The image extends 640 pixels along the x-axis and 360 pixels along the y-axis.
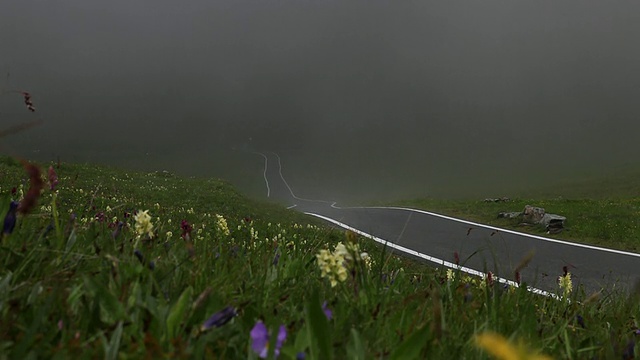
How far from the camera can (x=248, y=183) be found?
10700 centimetres

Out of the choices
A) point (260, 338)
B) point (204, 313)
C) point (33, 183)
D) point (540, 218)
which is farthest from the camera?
point (540, 218)

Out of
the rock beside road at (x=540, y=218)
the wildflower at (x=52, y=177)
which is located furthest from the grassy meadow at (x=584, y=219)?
the wildflower at (x=52, y=177)

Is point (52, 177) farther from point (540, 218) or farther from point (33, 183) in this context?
point (540, 218)

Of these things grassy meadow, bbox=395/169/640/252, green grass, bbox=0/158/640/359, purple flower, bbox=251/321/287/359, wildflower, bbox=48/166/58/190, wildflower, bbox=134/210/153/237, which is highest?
wildflower, bbox=48/166/58/190

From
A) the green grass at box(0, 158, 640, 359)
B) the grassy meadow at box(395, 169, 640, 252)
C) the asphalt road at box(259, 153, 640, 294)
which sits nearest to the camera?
the green grass at box(0, 158, 640, 359)

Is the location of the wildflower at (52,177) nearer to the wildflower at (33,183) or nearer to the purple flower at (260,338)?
the wildflower at (33,183)

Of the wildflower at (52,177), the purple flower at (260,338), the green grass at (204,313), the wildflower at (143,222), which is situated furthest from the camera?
the wildflower at (143,222)

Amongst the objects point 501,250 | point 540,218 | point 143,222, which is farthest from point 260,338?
point 540,218

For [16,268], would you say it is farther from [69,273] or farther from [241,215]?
[241,215]

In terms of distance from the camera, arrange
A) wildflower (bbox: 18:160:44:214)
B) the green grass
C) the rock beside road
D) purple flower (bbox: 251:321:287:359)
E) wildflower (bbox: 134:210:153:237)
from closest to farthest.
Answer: wildflower (bbox: 18:160:44:214)
purple flower (bbox: 251:321:287:359)
the green grass
wildflower (bbox: 134:210:153:237)
the rock beside road

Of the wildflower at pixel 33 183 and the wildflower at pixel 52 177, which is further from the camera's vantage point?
the wildflower at pixel 52 177

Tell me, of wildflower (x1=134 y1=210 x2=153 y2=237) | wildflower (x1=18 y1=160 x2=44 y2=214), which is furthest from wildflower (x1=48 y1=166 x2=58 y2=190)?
wildflower (x1=18 y1=160 x2=44 y2=214)

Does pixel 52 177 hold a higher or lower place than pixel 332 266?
higher

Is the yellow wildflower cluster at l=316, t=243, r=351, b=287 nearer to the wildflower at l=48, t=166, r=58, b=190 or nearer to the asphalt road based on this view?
the wildflower at l=48, t=166, r=58, b=190
